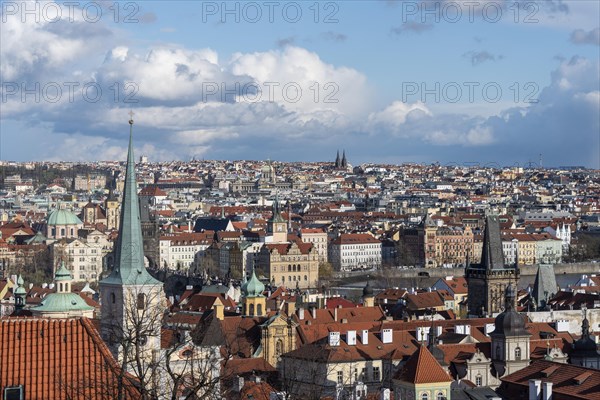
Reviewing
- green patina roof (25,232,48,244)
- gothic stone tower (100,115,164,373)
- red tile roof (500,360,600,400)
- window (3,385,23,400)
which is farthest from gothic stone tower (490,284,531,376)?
green patina roof (25,232,48,244)

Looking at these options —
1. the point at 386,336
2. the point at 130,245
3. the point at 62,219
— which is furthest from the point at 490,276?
the point at 62,219

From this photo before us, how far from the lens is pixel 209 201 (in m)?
163

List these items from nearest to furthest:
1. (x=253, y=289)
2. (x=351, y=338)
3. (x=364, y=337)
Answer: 1. (x=351, y=338)
2. (x=364, y=337)
3. (x=253, y=289)

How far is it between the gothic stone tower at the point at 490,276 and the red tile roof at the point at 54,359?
3325cm

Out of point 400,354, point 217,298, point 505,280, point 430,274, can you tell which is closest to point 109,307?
point 400,354

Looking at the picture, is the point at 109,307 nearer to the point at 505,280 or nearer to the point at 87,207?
the point at 505,280

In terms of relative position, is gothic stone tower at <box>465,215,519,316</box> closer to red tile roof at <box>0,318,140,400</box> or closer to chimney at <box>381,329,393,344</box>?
chimney at <box>381,329,393,344</box>

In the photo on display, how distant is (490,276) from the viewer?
155 ft

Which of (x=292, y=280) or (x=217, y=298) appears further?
(x=292, y=280)

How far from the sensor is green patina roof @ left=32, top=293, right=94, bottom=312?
122 ft

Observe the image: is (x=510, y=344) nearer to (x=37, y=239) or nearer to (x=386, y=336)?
(x=386, y=336)

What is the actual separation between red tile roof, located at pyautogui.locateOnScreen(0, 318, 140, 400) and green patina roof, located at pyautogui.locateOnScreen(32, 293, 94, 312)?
2293 centimetres

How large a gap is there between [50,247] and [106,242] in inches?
211

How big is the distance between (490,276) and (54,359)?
112 ft
